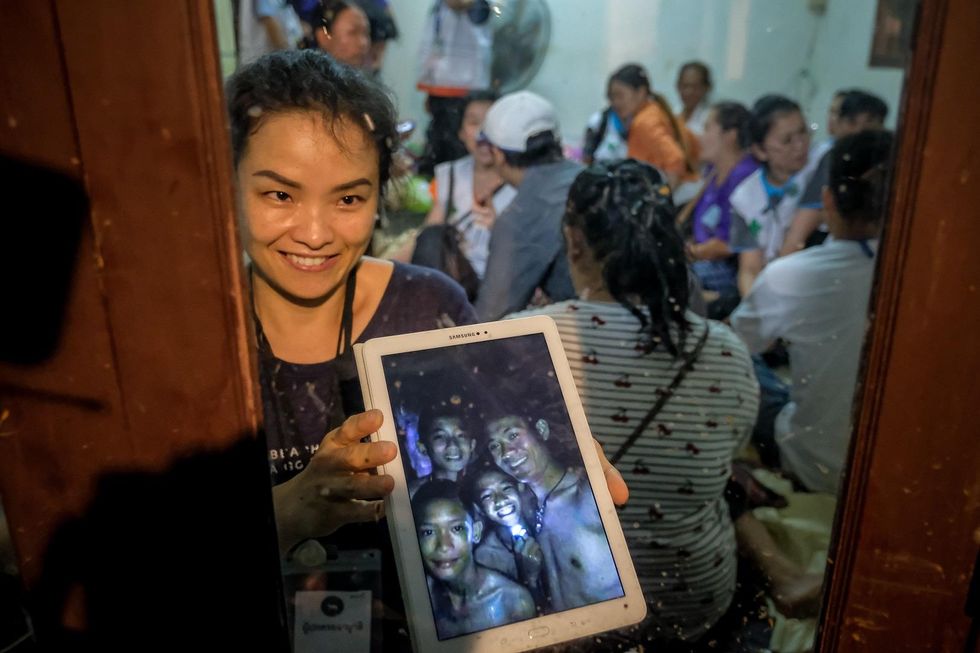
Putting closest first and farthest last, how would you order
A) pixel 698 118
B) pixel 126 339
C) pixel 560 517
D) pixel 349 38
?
pixel 126 339 < pixel 560 517 < pixel 349 38 < pixel 698 118

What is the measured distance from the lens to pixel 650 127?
1.23 metres

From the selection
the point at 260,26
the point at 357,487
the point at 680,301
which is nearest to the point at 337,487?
the point at 357,487

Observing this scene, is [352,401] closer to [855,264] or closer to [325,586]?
[325,586]

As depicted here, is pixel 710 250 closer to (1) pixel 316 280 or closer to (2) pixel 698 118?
(2) pixel 698 118

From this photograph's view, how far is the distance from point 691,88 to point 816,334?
57cm

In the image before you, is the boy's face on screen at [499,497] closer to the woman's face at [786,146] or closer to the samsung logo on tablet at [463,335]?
the samsung logo on tablet at [463,335]

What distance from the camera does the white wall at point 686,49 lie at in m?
0.90

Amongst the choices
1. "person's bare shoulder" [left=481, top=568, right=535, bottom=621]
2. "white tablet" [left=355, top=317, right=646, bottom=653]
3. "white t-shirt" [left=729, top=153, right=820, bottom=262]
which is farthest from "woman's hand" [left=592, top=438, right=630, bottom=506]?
"white t-shirt" [left=729, top=153, right=820, bottom=262]

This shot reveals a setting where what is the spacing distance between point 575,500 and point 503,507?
69mm

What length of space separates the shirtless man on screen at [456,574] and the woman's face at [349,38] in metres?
0.46

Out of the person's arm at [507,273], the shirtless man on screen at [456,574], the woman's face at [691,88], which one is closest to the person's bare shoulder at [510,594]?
the shirtless man on screen at [456,574]

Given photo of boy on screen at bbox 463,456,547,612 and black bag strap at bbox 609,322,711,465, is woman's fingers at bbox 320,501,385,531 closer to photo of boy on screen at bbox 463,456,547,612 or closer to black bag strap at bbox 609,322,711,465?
photo of boy on screen at bbox 463,456,547,612

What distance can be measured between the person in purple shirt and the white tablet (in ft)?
1.53

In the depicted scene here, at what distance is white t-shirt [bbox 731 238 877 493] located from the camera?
650mm
